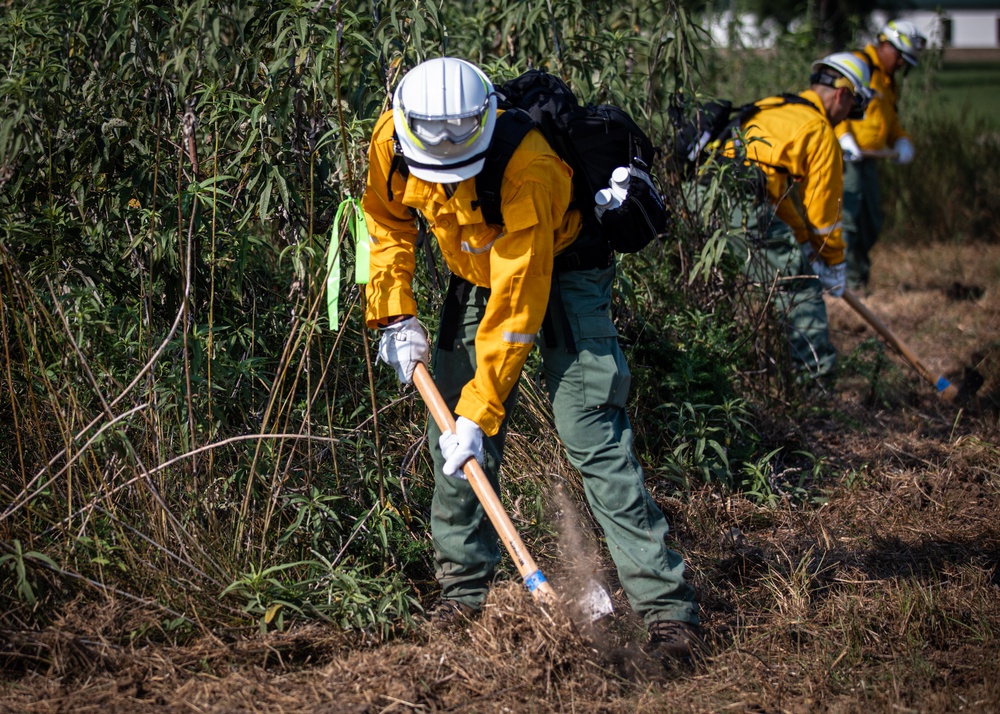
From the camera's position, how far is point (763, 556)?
3.80 metres

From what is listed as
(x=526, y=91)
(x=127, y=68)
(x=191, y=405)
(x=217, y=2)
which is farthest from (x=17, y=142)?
(x=526, y=91)

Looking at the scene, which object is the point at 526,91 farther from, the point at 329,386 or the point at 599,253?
the point at 329,386

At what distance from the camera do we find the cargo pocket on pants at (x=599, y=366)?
311 cm

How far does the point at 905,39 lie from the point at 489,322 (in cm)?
564

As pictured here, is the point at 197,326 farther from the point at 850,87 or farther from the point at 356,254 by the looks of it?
the point at 850,87

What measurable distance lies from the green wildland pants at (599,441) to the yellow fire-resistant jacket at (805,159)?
232 centimetres

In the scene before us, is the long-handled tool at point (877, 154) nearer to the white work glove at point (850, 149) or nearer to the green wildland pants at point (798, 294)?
the white work glove at point (850, 149)

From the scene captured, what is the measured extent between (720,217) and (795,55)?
5.51 metres

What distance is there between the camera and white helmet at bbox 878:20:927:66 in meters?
7.11

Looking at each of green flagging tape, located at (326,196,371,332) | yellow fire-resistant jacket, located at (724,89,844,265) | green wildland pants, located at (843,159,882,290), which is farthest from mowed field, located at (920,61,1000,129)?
green flagging tape, located at (326,196,371,332)

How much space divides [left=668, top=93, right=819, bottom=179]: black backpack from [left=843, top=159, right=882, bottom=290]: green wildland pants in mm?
2174

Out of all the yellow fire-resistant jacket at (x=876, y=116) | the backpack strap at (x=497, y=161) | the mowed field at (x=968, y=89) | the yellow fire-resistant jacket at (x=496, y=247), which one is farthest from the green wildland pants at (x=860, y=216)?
the backpack strap at (x=497, y=161)

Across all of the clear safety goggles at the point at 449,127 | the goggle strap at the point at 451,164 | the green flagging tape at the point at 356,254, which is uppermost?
the clear safety goggles at the point at 449,127

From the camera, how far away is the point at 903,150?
7543 millimetres
